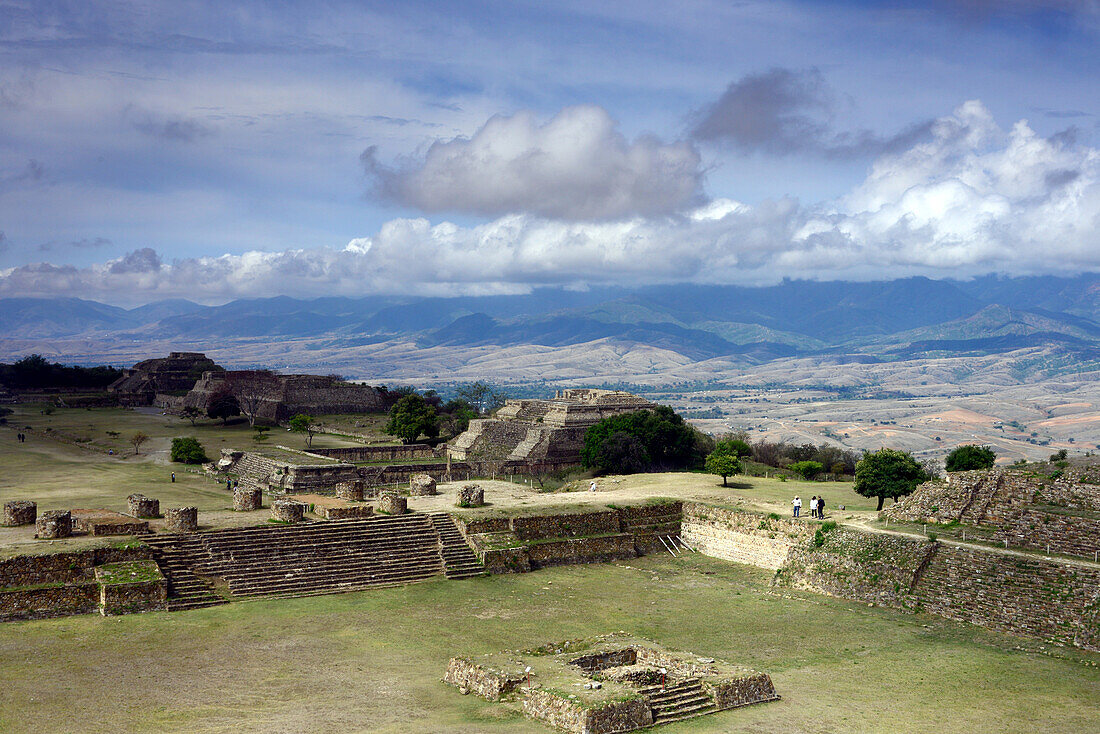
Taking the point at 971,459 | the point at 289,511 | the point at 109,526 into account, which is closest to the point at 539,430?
the point at 971,459

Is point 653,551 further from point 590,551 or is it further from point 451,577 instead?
point 451,577

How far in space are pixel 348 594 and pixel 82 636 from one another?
7.83m

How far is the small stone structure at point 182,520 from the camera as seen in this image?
31328 mm

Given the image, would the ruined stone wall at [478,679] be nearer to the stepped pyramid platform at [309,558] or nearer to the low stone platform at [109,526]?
the stepped pyramid platform at [309,558]

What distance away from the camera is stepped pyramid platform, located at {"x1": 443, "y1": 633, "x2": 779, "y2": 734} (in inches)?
772

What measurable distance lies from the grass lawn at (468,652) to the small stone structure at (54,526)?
4.61m

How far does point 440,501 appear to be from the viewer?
3975 centimetres

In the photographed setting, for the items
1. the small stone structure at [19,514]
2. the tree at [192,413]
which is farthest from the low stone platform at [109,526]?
the tree at [192,413]

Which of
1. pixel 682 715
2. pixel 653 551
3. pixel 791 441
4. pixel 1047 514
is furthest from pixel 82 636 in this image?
pixel 791 441

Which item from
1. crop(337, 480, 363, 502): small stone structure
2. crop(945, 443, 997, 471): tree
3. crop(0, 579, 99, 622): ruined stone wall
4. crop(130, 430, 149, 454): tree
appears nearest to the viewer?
crop(0, 579, 99, 622): ruined stone wall

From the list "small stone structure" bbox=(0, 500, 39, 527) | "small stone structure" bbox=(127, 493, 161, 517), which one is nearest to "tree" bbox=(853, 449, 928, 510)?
"small stone structure" bbox=(127, 493, 161, 517)

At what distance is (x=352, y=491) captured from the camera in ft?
124

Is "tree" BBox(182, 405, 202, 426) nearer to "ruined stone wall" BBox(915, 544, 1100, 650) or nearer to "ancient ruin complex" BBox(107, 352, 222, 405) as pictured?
"ancient ruin complex" BBox(107, 352, 222, 405)

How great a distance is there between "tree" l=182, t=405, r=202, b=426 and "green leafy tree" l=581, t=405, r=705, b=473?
35585 mm
